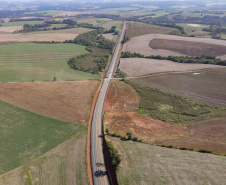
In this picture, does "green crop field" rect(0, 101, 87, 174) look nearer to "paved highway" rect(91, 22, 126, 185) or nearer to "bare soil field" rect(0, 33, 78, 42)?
"paved highway" rect(91, 22, 126, 185)

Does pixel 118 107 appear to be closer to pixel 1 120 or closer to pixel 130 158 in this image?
pixel 130 158

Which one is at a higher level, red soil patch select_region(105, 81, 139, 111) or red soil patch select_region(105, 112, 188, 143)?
red soil patch select_region(105, 81, 139, 111)

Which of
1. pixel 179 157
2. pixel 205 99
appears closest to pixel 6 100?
pixel 179 157

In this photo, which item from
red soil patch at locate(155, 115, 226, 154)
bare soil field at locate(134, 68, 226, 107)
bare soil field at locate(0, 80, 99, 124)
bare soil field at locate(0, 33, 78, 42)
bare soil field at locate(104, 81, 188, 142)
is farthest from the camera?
bare soil field at locate(0, 33, 78, 42)

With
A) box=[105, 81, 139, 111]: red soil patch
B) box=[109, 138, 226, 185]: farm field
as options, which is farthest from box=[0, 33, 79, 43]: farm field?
box=[109, 138, 226, 185]: farm field

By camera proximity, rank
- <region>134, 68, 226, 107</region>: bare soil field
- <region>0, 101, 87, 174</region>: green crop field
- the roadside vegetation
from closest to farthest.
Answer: <region>0, 101, 87, 174</region>: green crop field < the roadside vegetation < <region>134, 68, 226, 107</region>: bare soil field

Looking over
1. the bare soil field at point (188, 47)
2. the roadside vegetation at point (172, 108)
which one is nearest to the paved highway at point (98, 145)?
the roadside vegetation at point (172, 108)

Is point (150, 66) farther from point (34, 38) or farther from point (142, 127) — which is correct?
point (34, 38)

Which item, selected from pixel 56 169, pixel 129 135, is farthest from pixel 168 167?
pixel 56 169
